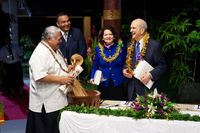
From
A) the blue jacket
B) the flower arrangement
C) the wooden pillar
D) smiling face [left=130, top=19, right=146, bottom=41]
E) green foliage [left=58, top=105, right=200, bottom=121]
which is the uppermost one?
the wooden pillar

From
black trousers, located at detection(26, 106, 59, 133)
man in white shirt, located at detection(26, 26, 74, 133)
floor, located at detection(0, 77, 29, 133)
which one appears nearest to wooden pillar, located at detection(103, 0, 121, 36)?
man in white shirt, located at detection(26, 26, 74, 133)

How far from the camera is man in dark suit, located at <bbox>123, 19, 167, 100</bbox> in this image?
3.55m

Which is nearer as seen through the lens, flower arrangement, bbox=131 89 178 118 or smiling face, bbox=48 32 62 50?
flower arrangement, bbox=131 89 178 118

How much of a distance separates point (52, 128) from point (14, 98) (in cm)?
364

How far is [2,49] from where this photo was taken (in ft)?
23.2

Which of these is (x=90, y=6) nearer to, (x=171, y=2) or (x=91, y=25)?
(x=91, y=25)

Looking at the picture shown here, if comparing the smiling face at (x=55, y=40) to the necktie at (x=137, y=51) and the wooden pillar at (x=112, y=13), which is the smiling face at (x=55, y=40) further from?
the wooden pillar at (x=112, y=13)

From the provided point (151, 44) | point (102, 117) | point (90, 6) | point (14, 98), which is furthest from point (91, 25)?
point (102, 117)

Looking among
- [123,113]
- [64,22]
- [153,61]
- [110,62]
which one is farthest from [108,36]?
[123,113]

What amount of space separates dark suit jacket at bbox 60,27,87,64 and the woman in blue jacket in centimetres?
53

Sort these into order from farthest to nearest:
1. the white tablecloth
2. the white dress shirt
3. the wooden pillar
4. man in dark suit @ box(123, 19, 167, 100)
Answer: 1. the wooden pillar
2. man in dark suit @ box(123, 19, 167, 100)
3. the white dress shirt
4. the white tablecloth

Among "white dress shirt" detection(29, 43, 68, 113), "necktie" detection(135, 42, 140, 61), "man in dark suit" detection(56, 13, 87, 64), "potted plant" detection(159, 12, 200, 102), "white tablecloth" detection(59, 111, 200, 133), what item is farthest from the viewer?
"potted plant" detection(159, 12, 200, 102)

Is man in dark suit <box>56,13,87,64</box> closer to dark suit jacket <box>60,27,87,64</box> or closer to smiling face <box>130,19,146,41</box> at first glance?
dark suit jacket <box>60,27,87,64</box>

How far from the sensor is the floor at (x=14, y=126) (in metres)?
4.85
